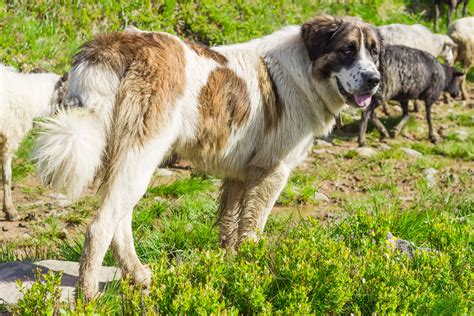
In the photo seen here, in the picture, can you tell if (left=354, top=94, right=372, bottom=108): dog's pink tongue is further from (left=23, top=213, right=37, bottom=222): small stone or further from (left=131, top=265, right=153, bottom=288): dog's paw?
(left=23, top=213, right=37, bottom=222): small stone

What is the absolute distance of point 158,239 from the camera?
4.51 metres

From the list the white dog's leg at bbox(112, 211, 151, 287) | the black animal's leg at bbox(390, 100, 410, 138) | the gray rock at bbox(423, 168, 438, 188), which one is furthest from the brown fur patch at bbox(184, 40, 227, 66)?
the black animal's leg at bbox(390, 100, 410, 138)

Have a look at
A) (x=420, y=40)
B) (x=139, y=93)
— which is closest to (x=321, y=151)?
(x=420, y=40)

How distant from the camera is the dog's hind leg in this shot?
14.4ft

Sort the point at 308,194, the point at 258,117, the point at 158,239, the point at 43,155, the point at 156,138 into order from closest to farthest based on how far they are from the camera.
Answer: the point at 43,155 < the point at 156,138 < the point at 258,117 < the point at 158,239 < the point at 308,194

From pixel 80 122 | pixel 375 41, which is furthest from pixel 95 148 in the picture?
pixel 375 41

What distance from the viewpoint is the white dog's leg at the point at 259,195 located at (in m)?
4.20

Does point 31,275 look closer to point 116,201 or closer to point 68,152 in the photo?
point 116,201

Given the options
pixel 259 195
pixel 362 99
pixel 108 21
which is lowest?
pixel 259 195

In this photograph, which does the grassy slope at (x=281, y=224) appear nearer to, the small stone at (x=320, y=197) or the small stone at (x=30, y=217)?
the small stone at (x=320, y=197)

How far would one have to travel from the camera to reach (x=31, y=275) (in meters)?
3.70

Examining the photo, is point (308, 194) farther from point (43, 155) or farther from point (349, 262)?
point (43, 155)

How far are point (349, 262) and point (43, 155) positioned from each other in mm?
1752

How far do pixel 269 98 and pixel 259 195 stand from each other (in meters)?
0.65
